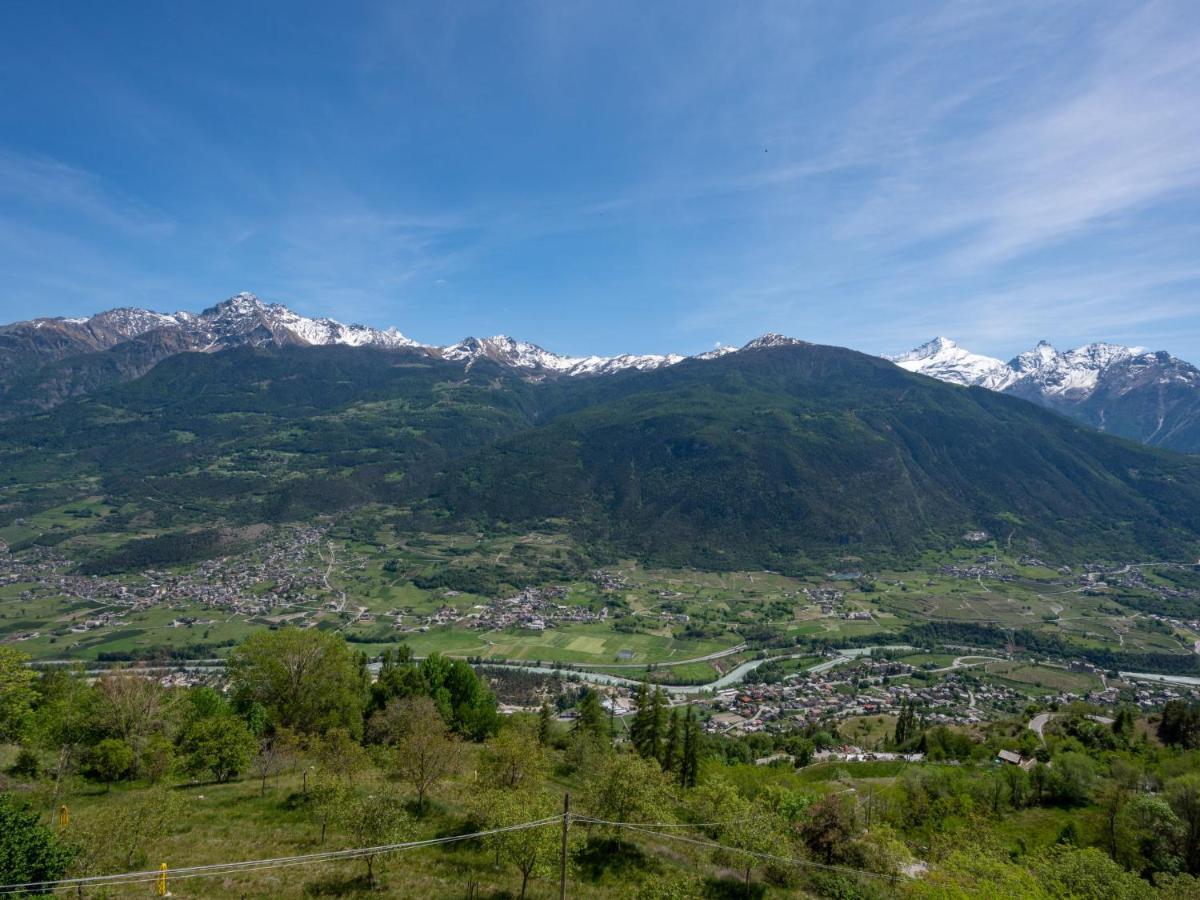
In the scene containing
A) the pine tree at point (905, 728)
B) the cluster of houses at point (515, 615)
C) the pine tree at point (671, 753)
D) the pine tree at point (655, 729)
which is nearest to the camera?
the pine tree at point (671, 753)

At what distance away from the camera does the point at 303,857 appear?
76.7 ft

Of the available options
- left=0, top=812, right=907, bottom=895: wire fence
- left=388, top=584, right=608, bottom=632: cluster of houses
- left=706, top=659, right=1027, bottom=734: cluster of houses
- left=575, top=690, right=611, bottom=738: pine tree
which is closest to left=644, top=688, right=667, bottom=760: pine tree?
left=575, top=690, right=611, bottom=738: pine tree

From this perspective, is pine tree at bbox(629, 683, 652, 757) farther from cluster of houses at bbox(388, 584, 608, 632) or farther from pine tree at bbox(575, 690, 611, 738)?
cluster of houses at bbox(388, 584, 608, 632)

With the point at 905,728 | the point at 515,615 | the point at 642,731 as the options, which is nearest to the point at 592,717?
the point at 642,731

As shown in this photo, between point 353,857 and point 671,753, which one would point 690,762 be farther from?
point 353,857

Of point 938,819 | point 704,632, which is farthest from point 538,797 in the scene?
point 704,632

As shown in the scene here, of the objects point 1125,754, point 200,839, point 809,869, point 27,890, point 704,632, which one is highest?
point 27,890

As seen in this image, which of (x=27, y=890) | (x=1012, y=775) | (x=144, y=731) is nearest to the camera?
(x=27, y=890)

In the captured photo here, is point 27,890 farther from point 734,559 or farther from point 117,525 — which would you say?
point 117,525

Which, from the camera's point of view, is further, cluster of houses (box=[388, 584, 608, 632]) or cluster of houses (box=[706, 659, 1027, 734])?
cluster of houses (box=[388, 584, 608, 632])

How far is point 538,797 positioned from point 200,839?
1621cm

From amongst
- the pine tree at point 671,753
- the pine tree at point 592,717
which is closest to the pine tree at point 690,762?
the pine tree at point 671,753

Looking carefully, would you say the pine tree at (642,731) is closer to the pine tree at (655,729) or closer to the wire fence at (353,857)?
the pine tree at (655,729)

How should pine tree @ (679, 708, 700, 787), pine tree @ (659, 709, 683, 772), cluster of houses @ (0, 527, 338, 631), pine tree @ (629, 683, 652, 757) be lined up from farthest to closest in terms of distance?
cluster of houses @ (0, 527, 338, 631) → pine tree @ (629, 683, 652, 757) → pine tree @ (659, 709, 683, 772) → pine tree @ (679, 708, 700, 787)
